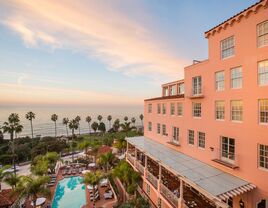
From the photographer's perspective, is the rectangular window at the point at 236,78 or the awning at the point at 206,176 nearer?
the awning at the point at 206,176

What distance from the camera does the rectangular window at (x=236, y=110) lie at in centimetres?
1159

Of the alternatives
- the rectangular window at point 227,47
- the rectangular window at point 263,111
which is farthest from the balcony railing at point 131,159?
the rectangular window at point 227,47

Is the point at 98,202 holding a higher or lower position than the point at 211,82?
lower

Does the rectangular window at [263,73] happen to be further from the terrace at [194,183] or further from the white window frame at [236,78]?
the terrace at [194,183]

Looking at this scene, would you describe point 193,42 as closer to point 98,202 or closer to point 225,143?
point 225,143

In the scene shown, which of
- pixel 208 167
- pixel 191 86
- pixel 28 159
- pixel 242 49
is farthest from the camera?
pixel 28 159

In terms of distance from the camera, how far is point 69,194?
84.0 ft

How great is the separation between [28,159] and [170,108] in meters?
46.1

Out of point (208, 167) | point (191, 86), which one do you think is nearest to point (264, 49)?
point (191, 86)

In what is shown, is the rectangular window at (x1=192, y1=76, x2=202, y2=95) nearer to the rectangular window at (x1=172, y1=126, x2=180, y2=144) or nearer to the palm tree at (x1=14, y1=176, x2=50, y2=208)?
the rectangular window at (x1=172, y1=126, x2=180, y2=144)

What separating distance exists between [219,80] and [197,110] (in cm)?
378

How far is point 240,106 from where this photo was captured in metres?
11.6

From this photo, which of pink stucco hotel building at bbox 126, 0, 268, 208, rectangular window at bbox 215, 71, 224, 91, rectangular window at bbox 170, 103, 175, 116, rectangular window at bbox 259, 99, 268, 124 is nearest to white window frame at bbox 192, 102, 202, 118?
pink stucco hotel building at bbox 126, 0, 268, 208

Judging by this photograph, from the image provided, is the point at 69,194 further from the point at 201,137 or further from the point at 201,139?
the point at 201,137
